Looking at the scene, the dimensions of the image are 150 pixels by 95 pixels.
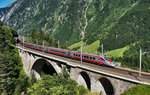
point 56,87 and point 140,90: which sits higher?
point 140,90

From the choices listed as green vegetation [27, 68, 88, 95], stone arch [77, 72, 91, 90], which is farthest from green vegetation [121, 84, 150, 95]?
stone arch [77, 72, 91, 90]

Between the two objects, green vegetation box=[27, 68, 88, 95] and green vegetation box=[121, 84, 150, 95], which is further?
green vegetation box=[27, 68, 88, 95]

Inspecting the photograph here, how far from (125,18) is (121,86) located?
571 ft

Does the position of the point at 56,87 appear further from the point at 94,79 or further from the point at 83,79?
the point at 83,79

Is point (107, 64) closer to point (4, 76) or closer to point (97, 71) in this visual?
point (97, 71)

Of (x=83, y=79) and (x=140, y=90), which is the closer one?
(x=140, y=90)

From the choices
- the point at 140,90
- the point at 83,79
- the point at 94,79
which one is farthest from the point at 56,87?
the point at 140,90

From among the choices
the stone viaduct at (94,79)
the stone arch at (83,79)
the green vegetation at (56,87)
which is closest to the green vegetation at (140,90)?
the stone viaduct at (94,79)

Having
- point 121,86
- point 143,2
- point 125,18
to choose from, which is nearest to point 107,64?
point 121,86

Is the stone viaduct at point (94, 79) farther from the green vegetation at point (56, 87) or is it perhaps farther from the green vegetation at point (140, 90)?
the green vegetation at point (56, 87)

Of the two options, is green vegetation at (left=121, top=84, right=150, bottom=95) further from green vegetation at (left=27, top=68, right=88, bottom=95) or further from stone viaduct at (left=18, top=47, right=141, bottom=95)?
green vegetation at (left=27, top=68, right=88, bottom=95)

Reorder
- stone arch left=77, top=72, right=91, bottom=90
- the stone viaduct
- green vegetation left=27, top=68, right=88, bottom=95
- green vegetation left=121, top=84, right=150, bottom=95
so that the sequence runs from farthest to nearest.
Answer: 1. stone arch left=77, top=72, right=91, bottom=90
2. green vegetation left=27, top=68, right=88, bottom=95
3. the stone viaduct
4. green vegetation left=121, top=84, right=150, bottom=95

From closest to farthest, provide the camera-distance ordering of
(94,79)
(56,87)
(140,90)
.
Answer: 1. (140,90)
2. (56,87)
3. (94,79)

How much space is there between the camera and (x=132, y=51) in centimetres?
11931
